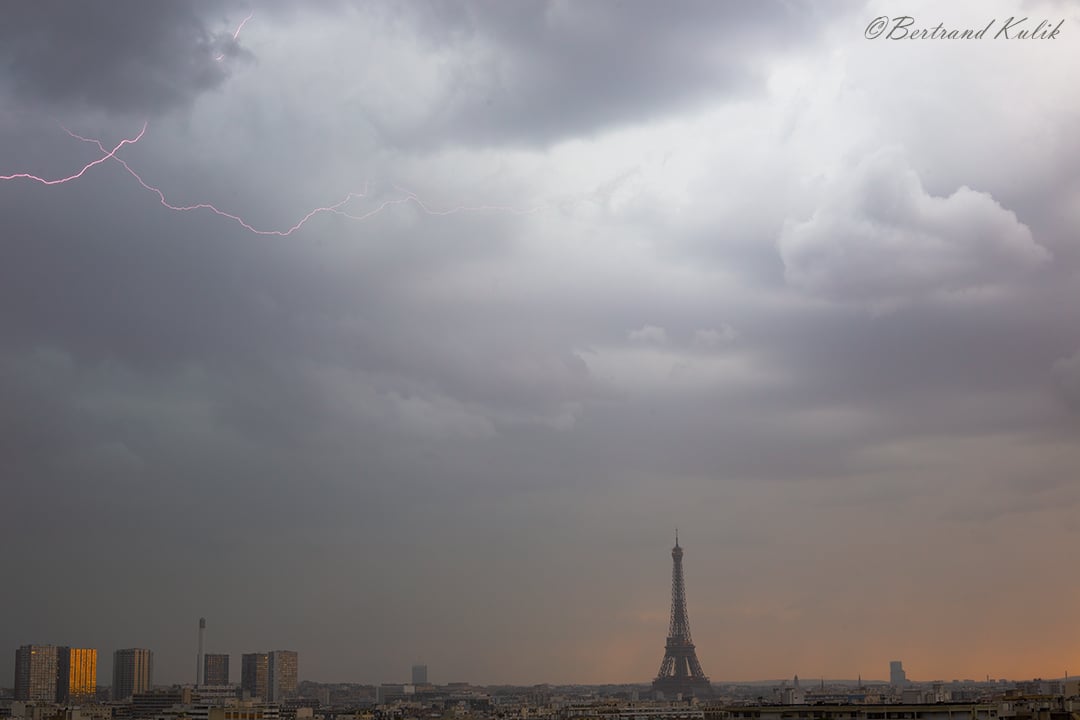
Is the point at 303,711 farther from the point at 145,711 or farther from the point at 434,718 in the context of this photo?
the point at 145,711

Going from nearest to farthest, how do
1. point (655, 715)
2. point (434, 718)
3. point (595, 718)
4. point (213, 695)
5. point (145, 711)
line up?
point (595, 718) → point (655, 715) → point (434, 718) → point (145, 711) → point (213, 695)

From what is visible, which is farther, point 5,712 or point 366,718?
point 5,712

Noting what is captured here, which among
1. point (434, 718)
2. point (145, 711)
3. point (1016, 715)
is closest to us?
point (1016, 715)

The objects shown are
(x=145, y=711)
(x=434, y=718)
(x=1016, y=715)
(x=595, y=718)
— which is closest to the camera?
(x=1016, y=715)

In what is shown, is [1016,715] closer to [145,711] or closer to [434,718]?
[434,718]

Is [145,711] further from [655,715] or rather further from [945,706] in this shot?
[945,706]

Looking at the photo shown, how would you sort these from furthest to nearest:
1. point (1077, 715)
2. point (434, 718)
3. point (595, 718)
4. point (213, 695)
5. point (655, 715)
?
Result: 1. point (213, 695)
2. point (434, 718)
3. point (655, 715)
4. point (595, 718)
5. point (1077, 715)

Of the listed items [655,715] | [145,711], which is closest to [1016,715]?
[655,715]

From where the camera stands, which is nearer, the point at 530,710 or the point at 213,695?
the point at 530,710

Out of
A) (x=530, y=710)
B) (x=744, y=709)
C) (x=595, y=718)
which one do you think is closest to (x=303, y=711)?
(x=530, y=710)
